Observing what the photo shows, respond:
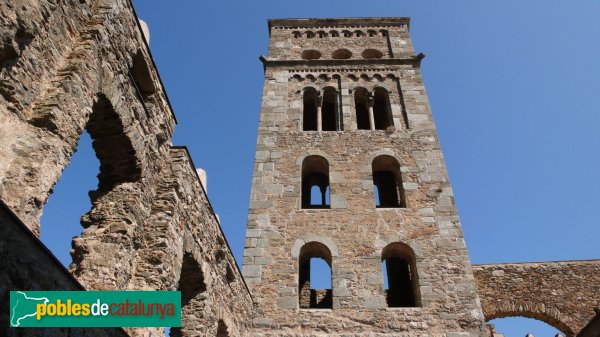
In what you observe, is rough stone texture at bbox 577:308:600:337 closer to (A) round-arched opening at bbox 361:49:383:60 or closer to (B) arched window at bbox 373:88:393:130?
(B) arched window at bbox 373:88:393:130

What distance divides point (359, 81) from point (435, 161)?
3903 millimetres

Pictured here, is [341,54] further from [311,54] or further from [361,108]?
[361,108]

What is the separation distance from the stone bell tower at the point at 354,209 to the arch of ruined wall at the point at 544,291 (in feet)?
5.37

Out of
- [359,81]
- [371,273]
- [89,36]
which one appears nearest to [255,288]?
[371,273]

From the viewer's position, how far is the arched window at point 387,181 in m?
12.1

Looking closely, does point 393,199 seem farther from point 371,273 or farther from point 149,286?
point 149,286

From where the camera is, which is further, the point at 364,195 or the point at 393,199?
the point at 393,199

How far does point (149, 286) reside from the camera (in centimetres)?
492

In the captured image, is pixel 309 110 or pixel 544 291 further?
pixel 309 110

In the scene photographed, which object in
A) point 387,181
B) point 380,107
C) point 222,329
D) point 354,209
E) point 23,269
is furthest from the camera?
point 380,107

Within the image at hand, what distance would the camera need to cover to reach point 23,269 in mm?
2660

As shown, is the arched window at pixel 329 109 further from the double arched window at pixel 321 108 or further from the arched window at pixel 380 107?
the arched window at pixel 380 107

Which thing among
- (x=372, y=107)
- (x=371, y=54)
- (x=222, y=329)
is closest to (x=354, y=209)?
(x=372, y=107)

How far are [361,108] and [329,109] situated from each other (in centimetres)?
99
